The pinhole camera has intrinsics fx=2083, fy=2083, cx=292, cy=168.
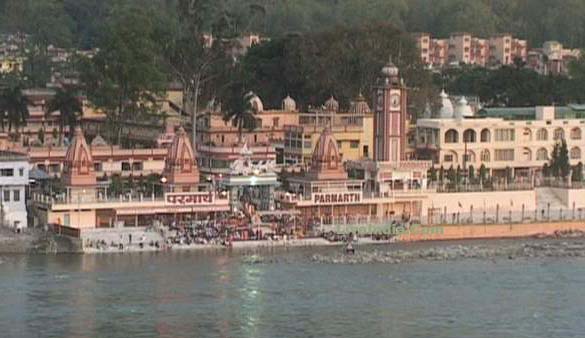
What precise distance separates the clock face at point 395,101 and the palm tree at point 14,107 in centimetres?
786

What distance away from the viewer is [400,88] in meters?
34.2

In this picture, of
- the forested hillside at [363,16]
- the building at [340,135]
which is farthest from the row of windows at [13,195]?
the forested hillside at [363,16]

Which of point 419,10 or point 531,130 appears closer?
point 531,130

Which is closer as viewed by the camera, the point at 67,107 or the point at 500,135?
the point at 500,135

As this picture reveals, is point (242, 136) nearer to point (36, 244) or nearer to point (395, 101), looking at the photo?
point (395, 101)

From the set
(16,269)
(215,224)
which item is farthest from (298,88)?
(16,269)

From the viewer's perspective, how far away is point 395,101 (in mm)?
34094

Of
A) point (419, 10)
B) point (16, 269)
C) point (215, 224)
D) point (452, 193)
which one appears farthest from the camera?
point (419, 10)

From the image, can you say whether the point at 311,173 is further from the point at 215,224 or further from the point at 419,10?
the point at 419,10

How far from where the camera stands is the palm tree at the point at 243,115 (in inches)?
1459

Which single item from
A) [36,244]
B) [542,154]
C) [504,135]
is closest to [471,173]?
[504,135]

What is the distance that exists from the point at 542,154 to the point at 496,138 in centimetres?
108

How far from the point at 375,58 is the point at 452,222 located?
850 centimetres

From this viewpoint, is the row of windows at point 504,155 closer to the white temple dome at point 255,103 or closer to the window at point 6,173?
the white temple dome at point 255,103
